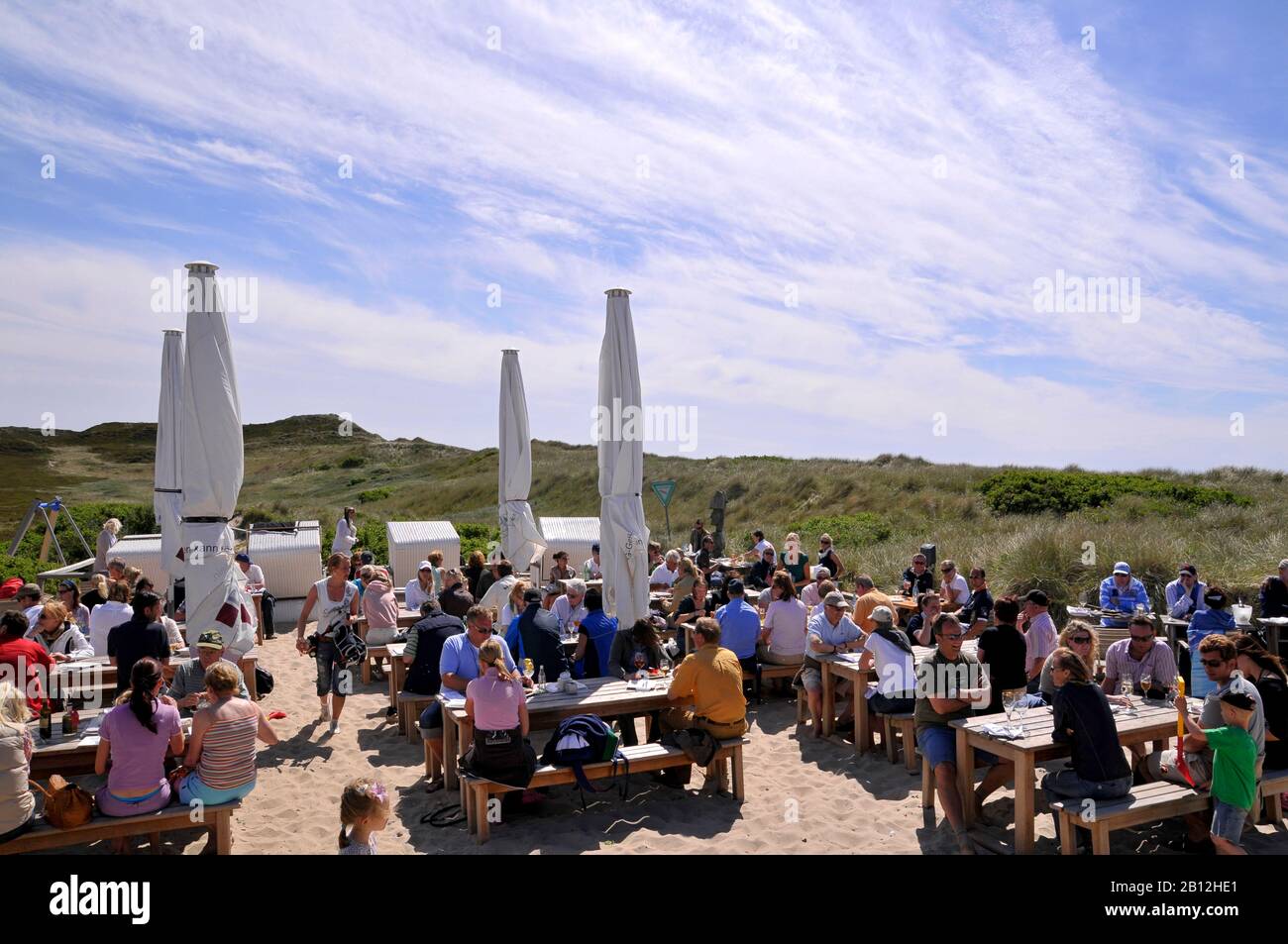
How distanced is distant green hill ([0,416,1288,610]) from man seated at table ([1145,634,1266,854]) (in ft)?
24.5

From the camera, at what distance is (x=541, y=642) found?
652 cm

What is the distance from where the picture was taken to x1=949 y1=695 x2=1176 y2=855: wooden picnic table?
191 inches

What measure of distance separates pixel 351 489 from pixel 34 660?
49.9m

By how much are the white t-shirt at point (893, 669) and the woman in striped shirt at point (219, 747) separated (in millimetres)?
4807

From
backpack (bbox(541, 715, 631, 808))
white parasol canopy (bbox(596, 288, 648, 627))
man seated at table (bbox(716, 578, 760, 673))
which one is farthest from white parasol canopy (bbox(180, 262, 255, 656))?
man seated at table (bbox(716, 578, 760, 673))

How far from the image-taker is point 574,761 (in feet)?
17.7

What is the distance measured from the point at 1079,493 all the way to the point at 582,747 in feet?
67.5

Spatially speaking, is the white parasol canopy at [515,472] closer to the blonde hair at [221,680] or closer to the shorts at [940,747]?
the blonde hair at [221,680]

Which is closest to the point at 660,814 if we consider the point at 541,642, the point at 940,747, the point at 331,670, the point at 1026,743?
the point at 541,642

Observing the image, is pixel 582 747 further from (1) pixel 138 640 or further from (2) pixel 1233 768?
(2) pixel 1233 768

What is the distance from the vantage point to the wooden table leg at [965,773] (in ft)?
17.5

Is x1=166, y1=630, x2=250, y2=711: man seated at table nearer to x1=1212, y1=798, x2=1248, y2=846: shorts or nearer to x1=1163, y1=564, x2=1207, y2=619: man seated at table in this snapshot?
x1=1212, y1=798, x2=1248, y2=846: shorts
